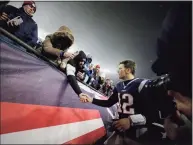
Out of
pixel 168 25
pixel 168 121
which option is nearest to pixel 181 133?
pixel 168 121

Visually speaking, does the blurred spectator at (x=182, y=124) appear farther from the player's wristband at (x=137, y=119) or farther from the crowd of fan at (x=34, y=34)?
the player's wristband at (x=137, y=119)

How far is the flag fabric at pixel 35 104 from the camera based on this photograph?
2.86ft

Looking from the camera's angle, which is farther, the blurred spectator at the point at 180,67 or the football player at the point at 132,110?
the blurred spectator at the point at 180,67

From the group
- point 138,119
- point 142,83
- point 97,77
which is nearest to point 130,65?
point 142,83

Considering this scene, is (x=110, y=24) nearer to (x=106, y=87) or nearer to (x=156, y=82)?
(x=156, y=82)

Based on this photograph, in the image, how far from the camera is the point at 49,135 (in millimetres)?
1054

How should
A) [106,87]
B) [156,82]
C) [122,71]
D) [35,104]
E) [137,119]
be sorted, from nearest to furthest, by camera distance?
1. [35,104]
2. [137,119]
3. [156,82]
4. [122,71]
5. [106,87]

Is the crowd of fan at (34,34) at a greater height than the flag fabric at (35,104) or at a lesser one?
greater

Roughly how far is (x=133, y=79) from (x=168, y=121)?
48 cm

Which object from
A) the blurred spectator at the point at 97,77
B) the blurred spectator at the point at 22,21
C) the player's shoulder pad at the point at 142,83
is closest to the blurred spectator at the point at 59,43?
the blurred spectator at the point at 22,21

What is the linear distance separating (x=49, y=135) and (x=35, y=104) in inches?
7.8

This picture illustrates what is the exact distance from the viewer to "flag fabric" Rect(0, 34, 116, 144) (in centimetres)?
87

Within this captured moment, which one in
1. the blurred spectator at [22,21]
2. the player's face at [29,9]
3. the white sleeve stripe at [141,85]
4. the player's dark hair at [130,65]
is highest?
the player's face at [29,9]

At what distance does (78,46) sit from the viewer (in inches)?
87.7
